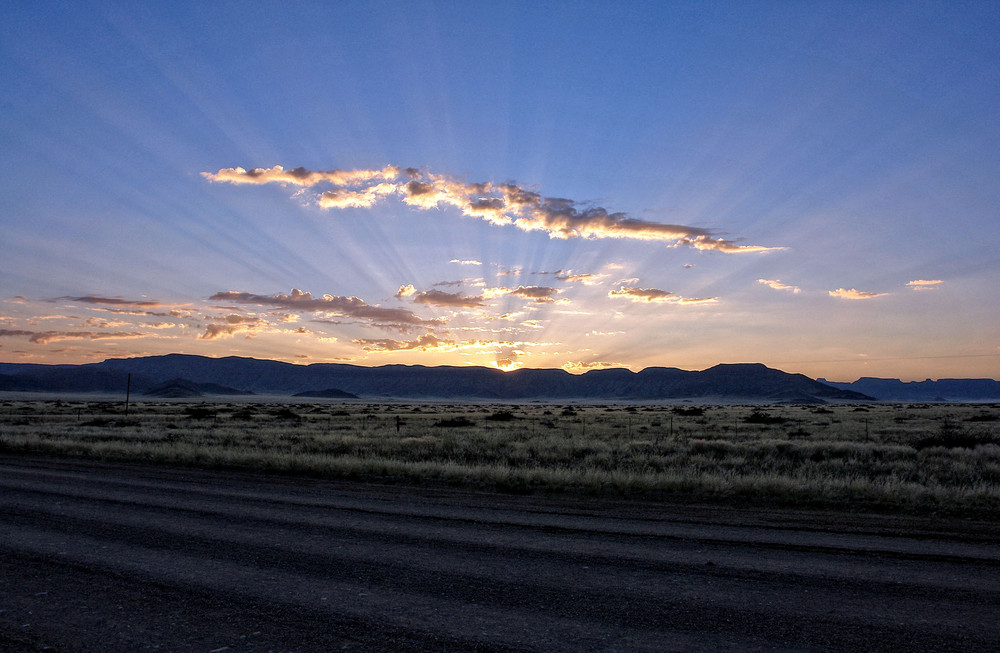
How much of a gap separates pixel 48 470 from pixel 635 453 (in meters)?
18.2

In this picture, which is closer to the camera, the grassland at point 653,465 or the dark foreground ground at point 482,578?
the dark foreground ground at point 482,578

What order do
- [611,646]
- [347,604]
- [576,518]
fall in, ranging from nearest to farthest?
[611,646] → [347,604] → [576,518]

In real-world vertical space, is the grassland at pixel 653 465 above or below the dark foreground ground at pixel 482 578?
below

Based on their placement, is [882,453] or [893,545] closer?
[893,545]

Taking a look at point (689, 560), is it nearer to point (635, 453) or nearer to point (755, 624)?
point (755, 624)

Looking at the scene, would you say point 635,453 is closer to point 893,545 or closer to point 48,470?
point 893,545

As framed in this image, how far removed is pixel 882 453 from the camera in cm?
2200

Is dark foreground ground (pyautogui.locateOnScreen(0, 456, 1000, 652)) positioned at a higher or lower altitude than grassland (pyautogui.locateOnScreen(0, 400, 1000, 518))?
higher

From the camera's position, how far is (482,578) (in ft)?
22.2

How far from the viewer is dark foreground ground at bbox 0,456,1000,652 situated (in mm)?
5137

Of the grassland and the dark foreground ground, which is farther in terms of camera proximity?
the grassland

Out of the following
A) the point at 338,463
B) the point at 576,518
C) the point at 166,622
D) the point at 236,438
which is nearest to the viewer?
the point at 166,622

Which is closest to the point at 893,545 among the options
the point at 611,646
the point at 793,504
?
the point at 793,504

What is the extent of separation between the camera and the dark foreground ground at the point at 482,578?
5137 mm
